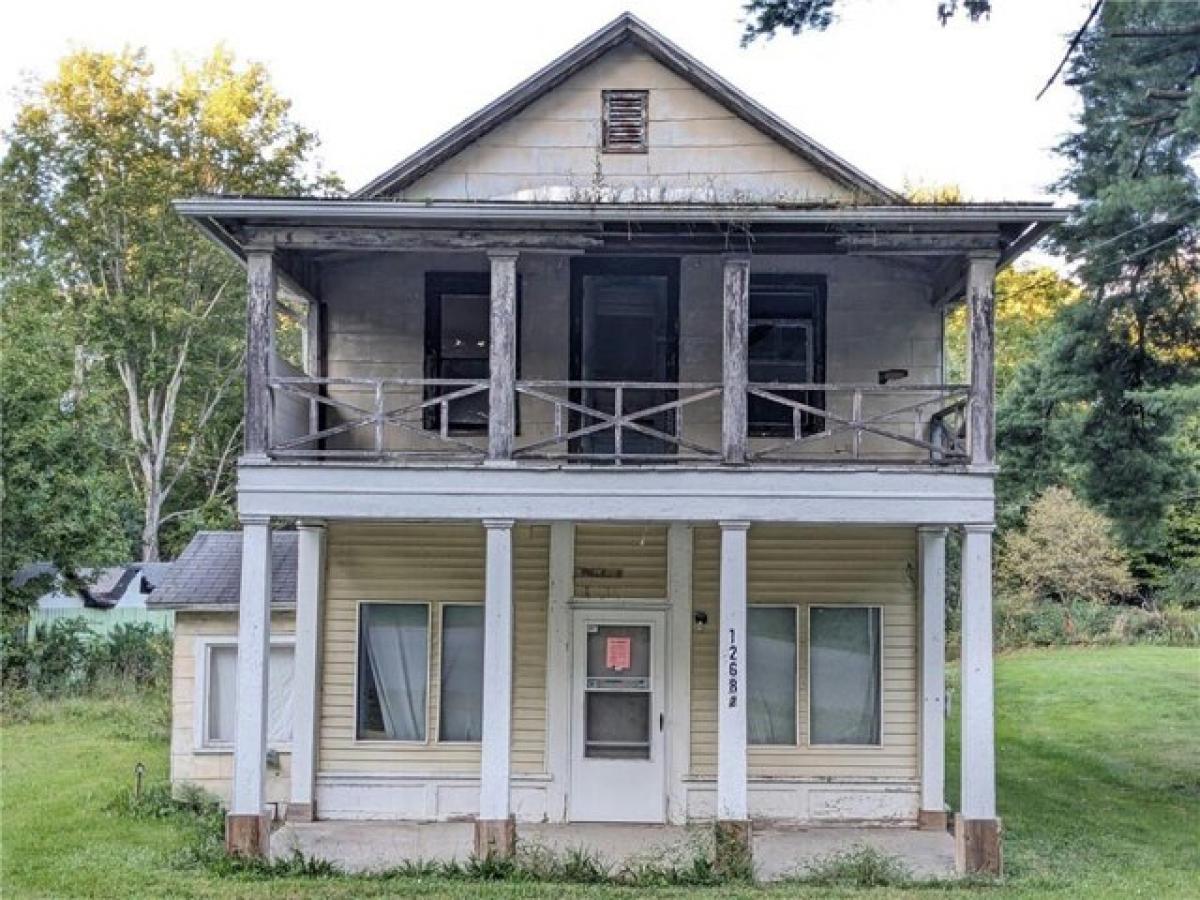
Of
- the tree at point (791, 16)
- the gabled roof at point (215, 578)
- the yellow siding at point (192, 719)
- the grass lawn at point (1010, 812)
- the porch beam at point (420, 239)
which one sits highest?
the tree at point (791, 16)

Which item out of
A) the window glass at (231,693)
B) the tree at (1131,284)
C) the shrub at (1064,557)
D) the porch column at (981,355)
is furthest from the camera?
the shrub at (1064,557)

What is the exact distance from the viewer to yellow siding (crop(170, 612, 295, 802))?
11.1 m

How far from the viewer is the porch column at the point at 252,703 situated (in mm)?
8820

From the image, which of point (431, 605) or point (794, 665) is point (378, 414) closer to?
point (431, 605)

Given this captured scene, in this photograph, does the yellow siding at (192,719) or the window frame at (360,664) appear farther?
the yellow siding at (192,719)

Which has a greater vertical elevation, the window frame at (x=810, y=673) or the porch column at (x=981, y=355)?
the porch column at (x=981, y=355)

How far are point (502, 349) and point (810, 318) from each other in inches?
140

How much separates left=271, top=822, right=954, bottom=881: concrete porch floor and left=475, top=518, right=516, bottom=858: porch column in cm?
52

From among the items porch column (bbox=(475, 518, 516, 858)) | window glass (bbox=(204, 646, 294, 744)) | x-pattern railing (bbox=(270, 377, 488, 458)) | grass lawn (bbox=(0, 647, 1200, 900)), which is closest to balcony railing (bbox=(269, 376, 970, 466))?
x-pattern railing (bbox=(270, 377, 488, 458))

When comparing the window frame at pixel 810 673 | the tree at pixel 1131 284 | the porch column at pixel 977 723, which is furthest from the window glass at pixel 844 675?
the tree at pixel 1131 284

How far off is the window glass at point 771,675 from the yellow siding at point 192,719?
4.69 meters

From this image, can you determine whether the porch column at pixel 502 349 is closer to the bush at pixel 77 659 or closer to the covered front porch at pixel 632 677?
the covered front porch at pixel 632 677

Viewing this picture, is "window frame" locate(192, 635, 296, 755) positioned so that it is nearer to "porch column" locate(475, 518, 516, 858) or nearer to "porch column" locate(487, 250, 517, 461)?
"porch column" locate(475, 518, 516, 858)

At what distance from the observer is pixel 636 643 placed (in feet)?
36.3
